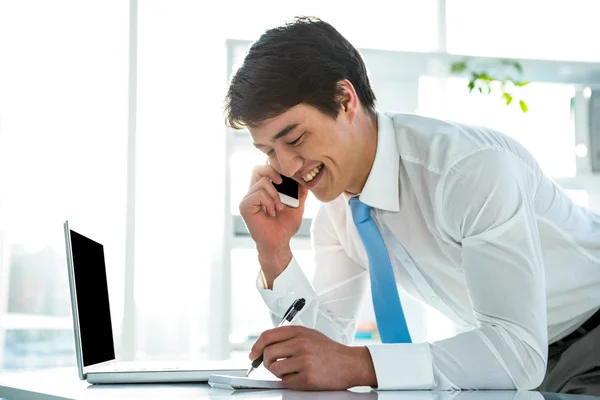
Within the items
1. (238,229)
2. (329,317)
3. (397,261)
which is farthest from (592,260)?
(238,229)

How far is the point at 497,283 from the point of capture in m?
1.36

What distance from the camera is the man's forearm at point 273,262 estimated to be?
1855 millimetres

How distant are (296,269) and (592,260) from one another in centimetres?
71

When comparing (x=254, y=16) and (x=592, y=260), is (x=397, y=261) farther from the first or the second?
(x=254, y=16)

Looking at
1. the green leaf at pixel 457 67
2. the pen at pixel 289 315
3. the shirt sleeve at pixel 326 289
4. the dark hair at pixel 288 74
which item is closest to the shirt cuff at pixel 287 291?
the shirt sleeve at pixel 326 289

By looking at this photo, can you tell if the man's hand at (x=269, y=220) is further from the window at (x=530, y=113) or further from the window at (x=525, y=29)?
the window at (x=525, y=29)

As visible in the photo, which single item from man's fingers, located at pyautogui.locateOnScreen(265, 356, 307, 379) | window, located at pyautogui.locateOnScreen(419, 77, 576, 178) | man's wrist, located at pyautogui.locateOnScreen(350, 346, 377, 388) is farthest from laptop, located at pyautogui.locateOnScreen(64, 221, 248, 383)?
window, located at pyautogui.locateOnScreen(419, 77, 576, 178)

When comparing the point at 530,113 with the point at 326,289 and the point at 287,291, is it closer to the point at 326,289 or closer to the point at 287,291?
the point at 326,289

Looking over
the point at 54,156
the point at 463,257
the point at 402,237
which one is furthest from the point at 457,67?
the point at 463,257

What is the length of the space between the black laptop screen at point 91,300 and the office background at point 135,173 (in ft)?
6.78

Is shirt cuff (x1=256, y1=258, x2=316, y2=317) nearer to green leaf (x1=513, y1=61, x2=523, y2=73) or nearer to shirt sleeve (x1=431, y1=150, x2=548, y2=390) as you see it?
shirt sleeve (x1=431, y1=150, x2=548, y2=390)

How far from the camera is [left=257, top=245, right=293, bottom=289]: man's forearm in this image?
1.86 meters

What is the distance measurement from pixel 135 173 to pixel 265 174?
2.18m

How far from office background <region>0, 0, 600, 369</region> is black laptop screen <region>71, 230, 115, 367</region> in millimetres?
2065
